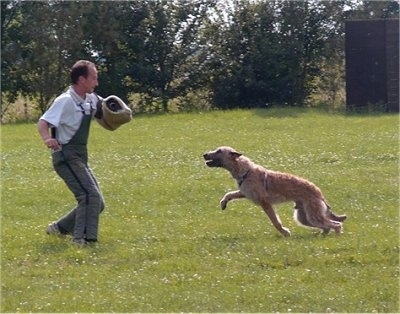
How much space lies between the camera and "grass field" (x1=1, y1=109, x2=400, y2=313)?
771 centimetres

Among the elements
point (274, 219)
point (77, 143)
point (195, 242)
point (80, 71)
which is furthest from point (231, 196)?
point (80, 71)

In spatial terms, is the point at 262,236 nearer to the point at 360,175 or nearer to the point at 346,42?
the point at 360,175

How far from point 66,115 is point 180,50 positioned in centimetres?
Result: 2240

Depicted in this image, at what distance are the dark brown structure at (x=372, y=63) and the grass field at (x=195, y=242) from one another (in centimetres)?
1075

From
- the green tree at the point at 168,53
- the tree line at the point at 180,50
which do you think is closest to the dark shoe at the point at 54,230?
the tree line at the point at 180,50

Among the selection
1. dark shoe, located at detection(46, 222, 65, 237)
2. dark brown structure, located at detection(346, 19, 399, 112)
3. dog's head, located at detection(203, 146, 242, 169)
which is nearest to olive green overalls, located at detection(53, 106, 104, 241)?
dark shoe, located at detection(46, 222, 65, 237)

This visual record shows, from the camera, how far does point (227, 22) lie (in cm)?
3275

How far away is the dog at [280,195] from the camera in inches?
420

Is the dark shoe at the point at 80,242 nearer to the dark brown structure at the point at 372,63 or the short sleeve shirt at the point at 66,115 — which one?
the short sleeve shirt at the point at 66,115

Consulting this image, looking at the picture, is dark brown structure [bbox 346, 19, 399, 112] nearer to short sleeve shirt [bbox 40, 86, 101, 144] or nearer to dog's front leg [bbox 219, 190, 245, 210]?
dog's front leg [bbox 219, 190, 245, 210]

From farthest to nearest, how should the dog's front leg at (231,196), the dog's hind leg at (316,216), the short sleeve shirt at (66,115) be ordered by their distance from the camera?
the dog's front leg at (231,196), the dog's hind leg at (316,216), the short sleeve shirt at (66,115)

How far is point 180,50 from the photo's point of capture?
3222cm

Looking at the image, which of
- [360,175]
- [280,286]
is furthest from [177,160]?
[280,286]

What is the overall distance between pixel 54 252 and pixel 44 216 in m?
2.40
